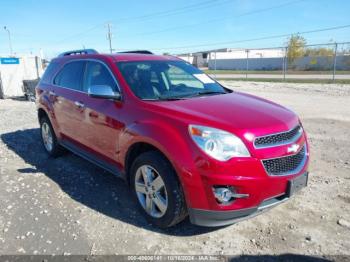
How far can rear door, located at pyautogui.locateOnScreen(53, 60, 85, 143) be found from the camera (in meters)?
4.72

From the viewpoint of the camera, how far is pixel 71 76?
511cm

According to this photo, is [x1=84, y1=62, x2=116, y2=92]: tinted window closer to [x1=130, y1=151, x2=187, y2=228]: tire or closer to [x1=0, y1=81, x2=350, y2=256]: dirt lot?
[x1=130, y1=151, x2=187, y2=228]: tire

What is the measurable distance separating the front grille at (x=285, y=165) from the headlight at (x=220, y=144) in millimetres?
258

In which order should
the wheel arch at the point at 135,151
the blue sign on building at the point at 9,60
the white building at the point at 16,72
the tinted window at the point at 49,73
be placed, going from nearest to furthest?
the wheel arch at the point at 135,151, the tinted window at the point at 49,73, the blue sign on building at the point at 9,60, the white building at the point at 16,72

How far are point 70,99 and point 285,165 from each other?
3249 millimetres

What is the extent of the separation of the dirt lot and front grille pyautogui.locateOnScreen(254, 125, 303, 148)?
96 centimetres

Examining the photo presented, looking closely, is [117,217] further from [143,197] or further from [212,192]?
[212,192]

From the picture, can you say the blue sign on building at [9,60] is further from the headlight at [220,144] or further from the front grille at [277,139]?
the front grille at [277,139]

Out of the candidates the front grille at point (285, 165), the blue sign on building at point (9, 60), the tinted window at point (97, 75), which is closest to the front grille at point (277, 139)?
the front grille at point (285, 165)

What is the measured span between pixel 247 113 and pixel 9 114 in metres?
10.1

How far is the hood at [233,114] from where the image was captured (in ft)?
9.98

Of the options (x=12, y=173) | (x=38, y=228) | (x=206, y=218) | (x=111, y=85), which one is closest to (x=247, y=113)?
(x=206, y=218)

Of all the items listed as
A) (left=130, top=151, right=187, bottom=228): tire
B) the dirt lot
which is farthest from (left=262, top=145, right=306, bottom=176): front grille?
(left=130, top=151, right=187, bottom=228): tire

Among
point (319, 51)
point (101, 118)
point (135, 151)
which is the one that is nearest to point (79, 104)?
point (101, 118)
